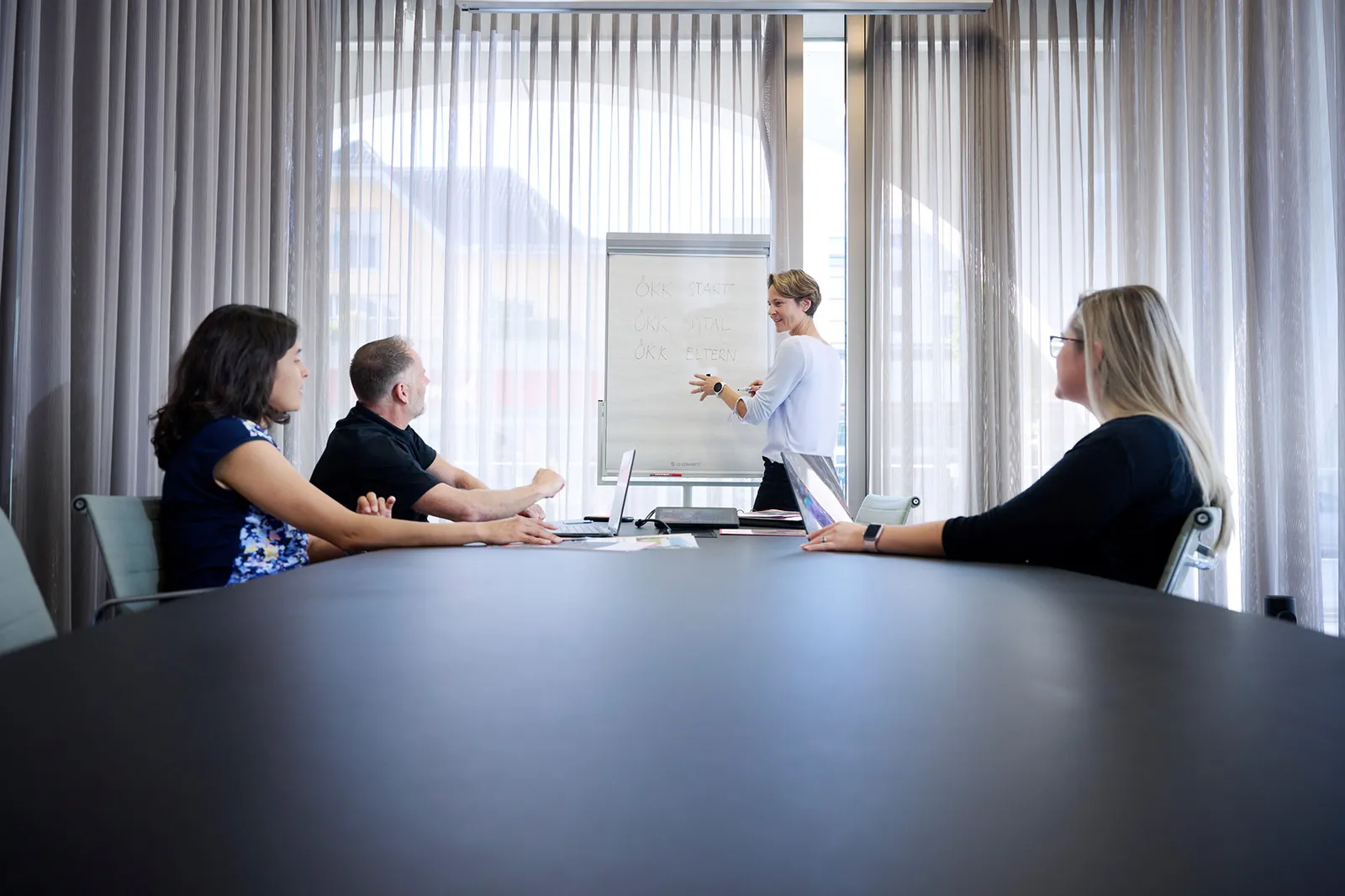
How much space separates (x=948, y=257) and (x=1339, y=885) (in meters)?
4.30

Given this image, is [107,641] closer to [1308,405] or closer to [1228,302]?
[1308,405]

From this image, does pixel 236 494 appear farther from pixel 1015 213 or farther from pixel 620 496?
pixel 1015 213

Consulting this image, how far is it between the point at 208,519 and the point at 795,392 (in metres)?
2.30

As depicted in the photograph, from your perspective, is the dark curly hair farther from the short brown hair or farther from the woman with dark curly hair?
the short brown hair

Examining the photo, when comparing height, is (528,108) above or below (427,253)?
above

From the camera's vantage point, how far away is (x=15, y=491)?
222cm

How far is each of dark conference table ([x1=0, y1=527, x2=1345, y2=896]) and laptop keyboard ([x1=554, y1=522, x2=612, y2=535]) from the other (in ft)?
4.16

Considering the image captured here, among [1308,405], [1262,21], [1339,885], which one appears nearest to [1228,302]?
[1308,405]

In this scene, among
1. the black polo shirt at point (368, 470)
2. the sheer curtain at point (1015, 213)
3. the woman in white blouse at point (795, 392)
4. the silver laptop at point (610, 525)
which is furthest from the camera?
the sheer curtain at point (1015, 213)

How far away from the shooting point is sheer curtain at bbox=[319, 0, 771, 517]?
4.34 m

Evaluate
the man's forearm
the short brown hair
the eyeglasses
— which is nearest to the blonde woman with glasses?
the eyeglasses

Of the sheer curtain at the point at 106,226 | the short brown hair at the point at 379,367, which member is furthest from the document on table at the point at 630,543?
the sheer curtain at the point at 106,226

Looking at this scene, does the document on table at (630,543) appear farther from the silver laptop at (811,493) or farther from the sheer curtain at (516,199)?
the sheer curtain at (516,199)

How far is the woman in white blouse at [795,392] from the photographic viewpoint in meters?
3.52
